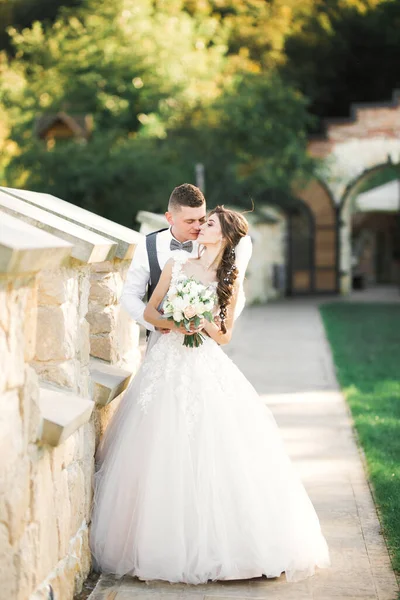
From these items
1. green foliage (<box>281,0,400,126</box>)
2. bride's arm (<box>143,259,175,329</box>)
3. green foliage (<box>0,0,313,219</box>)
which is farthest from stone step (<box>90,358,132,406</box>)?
green foliage (<box>281,0,400,126</box>)

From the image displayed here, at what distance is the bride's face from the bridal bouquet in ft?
0.78

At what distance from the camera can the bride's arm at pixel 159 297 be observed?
4.25m

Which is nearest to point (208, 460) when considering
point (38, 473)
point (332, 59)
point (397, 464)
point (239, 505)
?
point (239, 505)

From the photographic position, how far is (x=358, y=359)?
11.2 m

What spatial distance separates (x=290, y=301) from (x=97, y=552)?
1759cm

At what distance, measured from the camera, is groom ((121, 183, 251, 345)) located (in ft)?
14.7

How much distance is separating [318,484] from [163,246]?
2.01 m

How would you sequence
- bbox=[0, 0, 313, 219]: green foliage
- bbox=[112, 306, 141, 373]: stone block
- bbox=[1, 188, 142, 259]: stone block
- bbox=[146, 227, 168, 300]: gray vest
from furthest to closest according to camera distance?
bbox=[0, 0, 313, 219]: green foliage → bbox=[112, 306, 141, 373]: stone block → bbox=[146, 227, 168, 300]: gray vest → bbox=[1, 188, 142, 259]: stone block

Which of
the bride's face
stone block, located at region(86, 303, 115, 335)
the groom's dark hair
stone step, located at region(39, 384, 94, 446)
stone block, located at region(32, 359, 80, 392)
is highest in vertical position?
the groom's dark hair

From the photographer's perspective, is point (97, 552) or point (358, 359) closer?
point (97, 552)

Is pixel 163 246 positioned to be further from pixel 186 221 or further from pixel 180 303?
pixel 180 303

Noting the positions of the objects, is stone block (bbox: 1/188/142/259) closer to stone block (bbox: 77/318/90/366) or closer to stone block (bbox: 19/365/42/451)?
stone block (bbox: 77/318/90/366)

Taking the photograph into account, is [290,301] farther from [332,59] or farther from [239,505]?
[239,505]

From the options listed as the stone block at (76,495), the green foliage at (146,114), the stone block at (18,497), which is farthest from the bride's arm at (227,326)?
the green foliage at (146,114)
